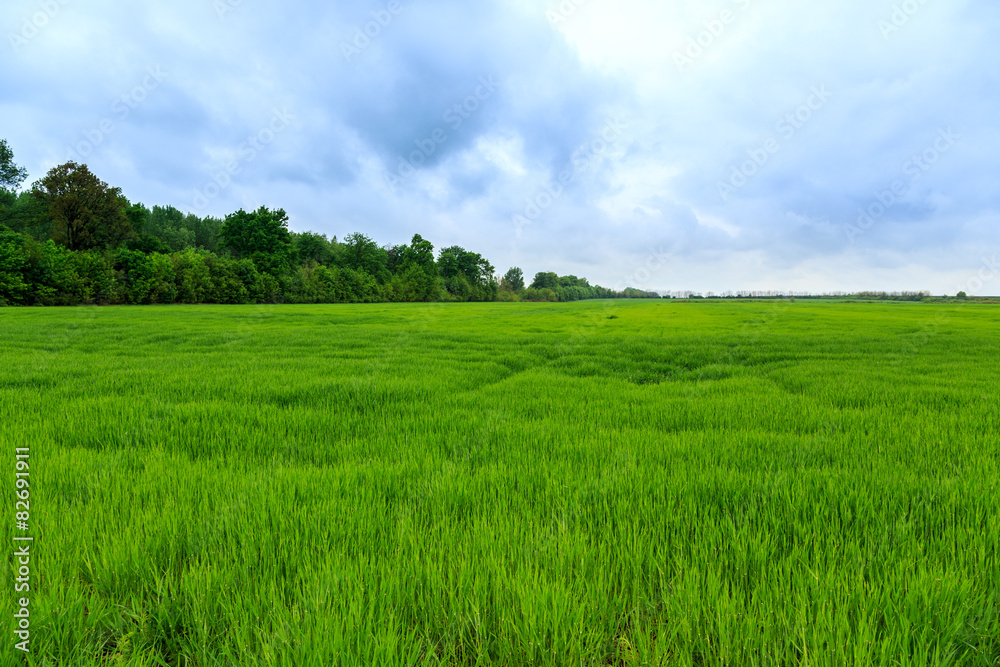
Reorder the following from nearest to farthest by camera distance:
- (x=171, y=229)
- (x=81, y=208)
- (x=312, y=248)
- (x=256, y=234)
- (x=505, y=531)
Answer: (x=505, y=531), (x=81, y=208), (x=256, y=234), (x=171, y=229), (x=312, y=248)

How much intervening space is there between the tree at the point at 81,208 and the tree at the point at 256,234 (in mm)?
18034

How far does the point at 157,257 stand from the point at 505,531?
63238 mm

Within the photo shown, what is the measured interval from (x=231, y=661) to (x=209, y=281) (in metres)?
63.9

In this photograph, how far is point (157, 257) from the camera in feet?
160

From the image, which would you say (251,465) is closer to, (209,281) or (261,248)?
(209,281)

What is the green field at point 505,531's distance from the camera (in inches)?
65.1

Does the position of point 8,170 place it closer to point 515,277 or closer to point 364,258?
point 364,258

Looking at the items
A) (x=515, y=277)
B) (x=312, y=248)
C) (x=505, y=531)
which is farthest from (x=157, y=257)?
(x=515, y=277)

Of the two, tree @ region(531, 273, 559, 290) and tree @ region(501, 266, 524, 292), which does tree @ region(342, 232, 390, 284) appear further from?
tree @ region(531, 273, 559, 290)

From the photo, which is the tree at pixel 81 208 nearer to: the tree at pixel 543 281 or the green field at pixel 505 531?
the green field at pixel 505 531

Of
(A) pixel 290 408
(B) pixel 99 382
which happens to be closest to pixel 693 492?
(A) pixel 290 408

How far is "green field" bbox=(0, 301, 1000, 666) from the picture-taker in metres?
1.65

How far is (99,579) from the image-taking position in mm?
1996

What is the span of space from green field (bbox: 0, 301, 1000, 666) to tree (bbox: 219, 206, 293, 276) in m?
78.6
